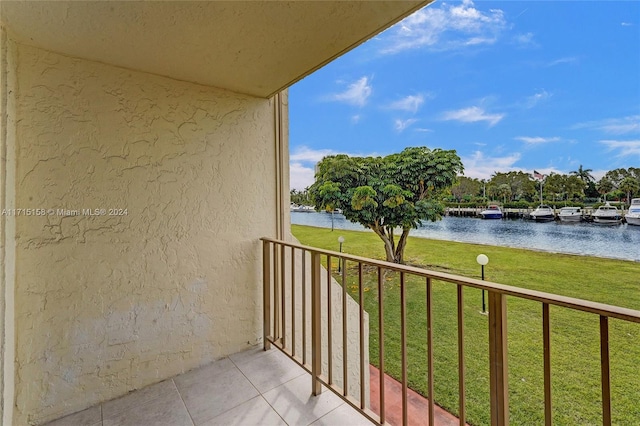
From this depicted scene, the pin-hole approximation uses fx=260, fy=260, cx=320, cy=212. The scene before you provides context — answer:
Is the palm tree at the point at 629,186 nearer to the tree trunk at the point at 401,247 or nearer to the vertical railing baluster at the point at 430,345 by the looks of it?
the tree trunk at the point at 401,247

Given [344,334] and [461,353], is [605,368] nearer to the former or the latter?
[461,353]

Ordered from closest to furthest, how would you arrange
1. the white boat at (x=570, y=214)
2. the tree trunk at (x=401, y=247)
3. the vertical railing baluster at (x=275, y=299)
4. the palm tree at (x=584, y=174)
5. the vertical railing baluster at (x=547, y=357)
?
the vertical railing baluster at (x=547, y=357), the vertical railing baluster at (x=275, y=299), the palm tree at (x=584, y=174), the white boat at (x=570, y=214), the tree trunk at (x=401, y=247)

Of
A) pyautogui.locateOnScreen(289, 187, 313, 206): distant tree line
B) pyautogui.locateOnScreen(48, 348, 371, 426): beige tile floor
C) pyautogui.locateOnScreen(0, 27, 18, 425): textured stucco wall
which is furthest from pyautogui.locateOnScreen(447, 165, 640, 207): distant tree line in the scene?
pyautogui.locateOnScreen(0, 27, 18, 425): textured stucco wall

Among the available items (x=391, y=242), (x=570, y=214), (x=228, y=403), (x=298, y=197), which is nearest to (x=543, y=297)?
(x=228, y=403)

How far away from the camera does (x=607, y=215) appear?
15.2 ft

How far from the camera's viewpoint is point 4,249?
128cm

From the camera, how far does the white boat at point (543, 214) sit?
17.7 feet

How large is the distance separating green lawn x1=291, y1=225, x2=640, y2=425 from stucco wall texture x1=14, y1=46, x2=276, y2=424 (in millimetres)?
1203

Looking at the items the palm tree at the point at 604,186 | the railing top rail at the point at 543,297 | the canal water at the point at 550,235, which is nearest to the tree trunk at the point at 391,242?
the canal water at the point at 550,235

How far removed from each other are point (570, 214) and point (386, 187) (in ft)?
13.9

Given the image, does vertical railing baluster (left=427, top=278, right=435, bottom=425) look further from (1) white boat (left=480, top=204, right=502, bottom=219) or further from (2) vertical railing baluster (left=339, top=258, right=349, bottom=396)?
(1) white boat (left=480, top=204, right=502, bottom=219)

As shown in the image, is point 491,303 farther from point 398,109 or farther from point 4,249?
point 398,109

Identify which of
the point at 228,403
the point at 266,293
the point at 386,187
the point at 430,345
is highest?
the point at 386,187

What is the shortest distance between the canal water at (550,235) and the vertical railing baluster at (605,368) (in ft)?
12.2
